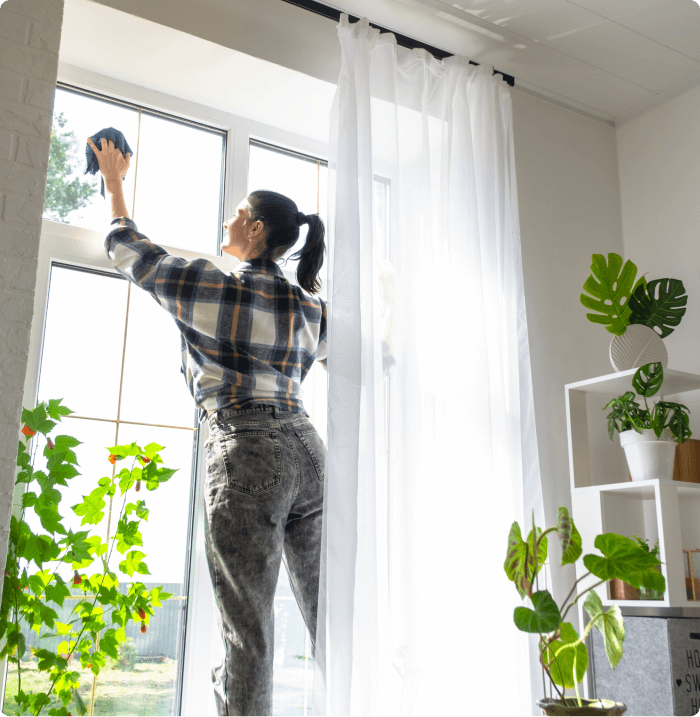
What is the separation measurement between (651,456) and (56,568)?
61.7 inches

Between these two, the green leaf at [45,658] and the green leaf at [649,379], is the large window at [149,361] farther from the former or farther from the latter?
the green leaf at [649,379]

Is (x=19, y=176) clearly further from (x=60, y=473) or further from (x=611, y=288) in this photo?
(x=611, y=288)

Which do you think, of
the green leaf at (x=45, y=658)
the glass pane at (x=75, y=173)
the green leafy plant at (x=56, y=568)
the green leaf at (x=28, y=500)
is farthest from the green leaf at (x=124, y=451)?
the glass pane at (x=75, y=173)

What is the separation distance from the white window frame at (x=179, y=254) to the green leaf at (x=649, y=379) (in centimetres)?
119

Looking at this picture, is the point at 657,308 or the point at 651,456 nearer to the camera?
the point at 651,456

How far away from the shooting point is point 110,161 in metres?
1.98

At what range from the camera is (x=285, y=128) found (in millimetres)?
2537

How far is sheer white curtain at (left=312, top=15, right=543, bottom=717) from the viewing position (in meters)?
1.86

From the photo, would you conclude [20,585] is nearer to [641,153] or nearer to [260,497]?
[260,497]

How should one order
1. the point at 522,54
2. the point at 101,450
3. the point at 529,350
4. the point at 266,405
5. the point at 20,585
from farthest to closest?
the point at 522,54, the point at 529,350, the point at 101,450, the point at 266,405, the point at 20,585

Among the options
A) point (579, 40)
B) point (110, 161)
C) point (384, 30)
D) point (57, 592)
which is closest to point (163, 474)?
point (57, 592)

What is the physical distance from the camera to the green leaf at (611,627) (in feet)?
4.93

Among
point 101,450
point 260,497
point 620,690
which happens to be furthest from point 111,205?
point 620,690

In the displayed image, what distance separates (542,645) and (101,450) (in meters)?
1.18
